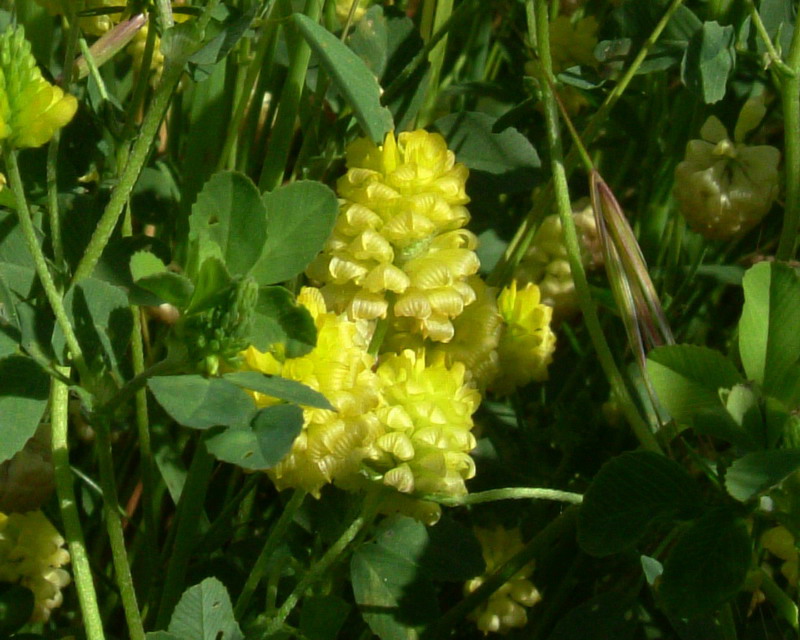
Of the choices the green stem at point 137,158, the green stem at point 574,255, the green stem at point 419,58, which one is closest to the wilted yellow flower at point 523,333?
the green stem at point 574,255

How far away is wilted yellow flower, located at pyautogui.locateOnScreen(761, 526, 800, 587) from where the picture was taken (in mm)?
617

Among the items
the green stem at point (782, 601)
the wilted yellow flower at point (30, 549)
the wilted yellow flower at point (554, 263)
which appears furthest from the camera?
the wilted yellow flower at point (554, 263)

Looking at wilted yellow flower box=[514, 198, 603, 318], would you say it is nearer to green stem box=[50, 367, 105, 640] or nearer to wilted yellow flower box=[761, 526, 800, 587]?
wilted yellow flower box=[761, 526, 800, 587]

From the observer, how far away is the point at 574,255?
64 cm

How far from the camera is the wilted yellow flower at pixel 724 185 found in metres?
0.67

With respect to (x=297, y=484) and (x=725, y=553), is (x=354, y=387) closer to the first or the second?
(x=297, y=484)

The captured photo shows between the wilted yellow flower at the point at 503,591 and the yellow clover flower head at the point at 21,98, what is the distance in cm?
35

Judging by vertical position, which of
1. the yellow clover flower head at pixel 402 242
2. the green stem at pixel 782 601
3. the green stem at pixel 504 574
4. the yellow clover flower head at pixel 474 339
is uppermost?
the yellow clover flower head at pixel 402 242

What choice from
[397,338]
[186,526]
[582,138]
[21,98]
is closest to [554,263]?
[582,138]

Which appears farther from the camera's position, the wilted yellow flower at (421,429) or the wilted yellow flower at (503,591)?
the wilted yellow flower at (503,591)

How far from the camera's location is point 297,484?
1.64 ft

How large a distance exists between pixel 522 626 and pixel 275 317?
0.34m

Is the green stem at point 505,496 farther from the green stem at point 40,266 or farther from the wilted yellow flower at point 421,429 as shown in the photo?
the green stem at point 40,266

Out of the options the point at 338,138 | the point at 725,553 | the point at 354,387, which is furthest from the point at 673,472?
the point at 338,138
